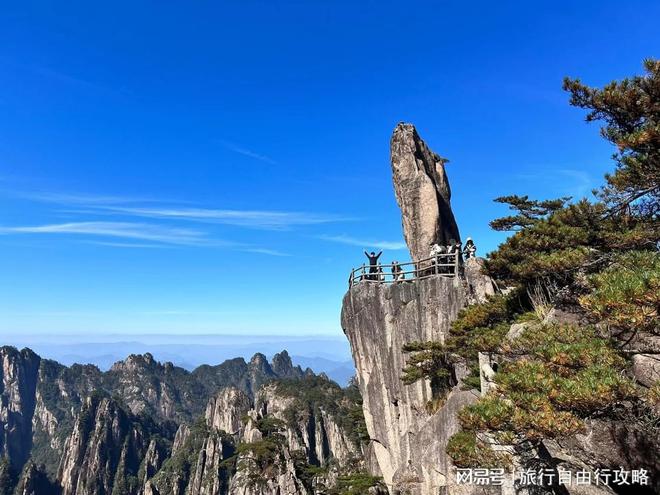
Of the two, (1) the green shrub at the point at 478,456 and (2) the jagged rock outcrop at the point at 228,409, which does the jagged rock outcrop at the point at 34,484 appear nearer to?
(2) the jagged rock outcrop at the point at 228,409

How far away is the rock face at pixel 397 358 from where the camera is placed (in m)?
18.1

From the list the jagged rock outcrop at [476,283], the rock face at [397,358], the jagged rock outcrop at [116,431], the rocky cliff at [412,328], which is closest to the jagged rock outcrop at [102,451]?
the jagged rock outcrop at [116,431]

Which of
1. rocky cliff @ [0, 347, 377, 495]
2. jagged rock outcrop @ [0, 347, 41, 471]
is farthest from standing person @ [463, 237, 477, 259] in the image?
jagged rock outcrop @ [0, 347, 41, 471]

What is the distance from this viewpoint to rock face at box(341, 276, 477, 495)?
18141 mm

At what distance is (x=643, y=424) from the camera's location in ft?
23.2

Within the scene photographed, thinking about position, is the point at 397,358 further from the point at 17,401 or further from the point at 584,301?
the point at 17,401

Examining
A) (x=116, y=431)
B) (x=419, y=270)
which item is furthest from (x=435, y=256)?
(x=116, y=431)

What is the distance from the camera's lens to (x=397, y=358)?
24.6m

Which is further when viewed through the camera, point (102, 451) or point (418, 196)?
point (102, 451)

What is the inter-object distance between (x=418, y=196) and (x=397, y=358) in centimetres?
1113

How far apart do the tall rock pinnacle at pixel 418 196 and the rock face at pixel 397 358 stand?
502cm

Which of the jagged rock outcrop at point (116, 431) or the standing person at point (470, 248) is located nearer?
the standing person at point (470, 248)

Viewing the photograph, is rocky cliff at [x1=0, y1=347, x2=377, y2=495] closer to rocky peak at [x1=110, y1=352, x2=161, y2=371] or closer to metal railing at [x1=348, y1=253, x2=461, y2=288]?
rocky peak at [x1=110, y1=352, x2=161, y2=371]

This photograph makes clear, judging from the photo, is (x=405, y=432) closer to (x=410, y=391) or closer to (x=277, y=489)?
(x=410, y=391)
